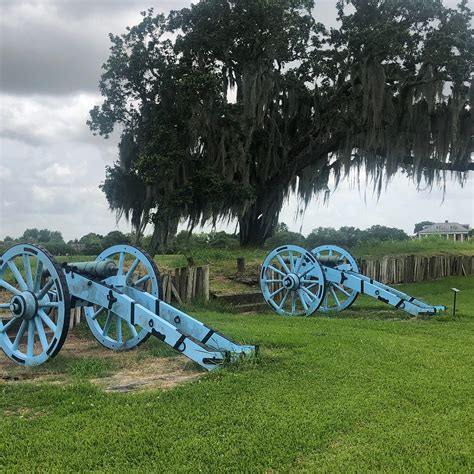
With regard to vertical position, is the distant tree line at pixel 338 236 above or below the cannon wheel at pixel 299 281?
above

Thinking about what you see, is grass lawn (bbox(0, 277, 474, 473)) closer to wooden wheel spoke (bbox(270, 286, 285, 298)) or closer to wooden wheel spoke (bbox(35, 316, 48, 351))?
wooden wheel spoke (bbox(35, 316, 48, 351))

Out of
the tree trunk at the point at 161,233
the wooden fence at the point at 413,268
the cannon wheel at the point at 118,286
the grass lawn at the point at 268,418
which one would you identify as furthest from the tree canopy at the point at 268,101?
the grass lawn at the point at 268,418

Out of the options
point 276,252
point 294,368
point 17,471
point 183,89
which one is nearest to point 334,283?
point 276,252

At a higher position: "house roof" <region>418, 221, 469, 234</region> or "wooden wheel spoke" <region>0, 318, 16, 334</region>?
"house roof" <region>418, 221, 469, 234</region>

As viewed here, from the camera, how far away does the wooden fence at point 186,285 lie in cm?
1091

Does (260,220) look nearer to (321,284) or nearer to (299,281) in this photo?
(299,281)

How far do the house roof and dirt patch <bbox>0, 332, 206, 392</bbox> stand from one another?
43.5 meters

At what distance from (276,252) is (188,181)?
5.38 m

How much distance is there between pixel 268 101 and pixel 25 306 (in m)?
13.0

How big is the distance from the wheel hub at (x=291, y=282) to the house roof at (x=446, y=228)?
38.4 meters

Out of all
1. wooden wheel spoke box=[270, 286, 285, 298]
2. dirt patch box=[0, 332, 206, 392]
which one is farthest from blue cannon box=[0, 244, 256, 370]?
wooden wheel spoke box=[270, 286, 285, 298]

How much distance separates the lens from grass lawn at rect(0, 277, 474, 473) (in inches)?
137

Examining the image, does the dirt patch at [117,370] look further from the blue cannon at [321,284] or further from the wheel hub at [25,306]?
the blue cannon at [321,284]

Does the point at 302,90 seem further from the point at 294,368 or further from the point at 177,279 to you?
the point at 294,368
